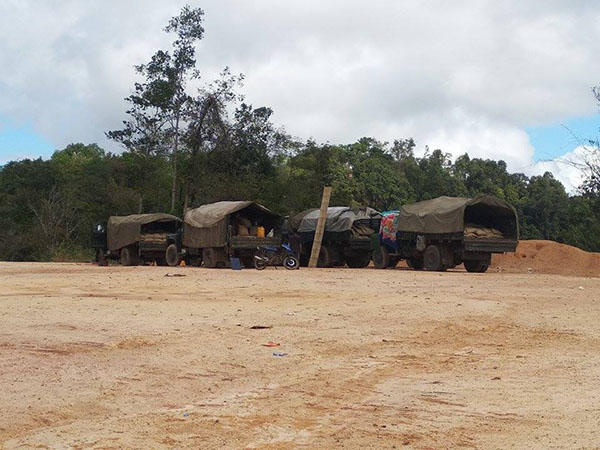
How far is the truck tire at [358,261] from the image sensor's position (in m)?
33.7

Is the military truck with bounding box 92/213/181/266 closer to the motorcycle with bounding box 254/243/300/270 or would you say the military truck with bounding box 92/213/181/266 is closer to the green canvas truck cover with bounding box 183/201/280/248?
the green canvas truck cover with bounding box 183/201/280/248

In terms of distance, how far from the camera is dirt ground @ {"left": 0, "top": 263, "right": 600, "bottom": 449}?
5.88m

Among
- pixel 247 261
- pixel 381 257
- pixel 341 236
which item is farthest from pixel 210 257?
pixel 381 257

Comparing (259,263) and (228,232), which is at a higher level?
(228,232)

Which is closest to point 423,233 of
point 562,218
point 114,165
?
point 562,218

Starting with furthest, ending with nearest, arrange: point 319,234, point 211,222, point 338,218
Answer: point 338,218, point 319,234, point 211,222

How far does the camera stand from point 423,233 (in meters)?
28.9

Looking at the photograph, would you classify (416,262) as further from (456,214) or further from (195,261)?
(195,261)

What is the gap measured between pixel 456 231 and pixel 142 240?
12.9 metres

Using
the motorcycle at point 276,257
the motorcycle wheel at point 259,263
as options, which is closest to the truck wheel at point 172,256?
the motorcycle at point 276,257

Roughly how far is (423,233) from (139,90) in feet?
78.5

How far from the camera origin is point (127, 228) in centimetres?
3388

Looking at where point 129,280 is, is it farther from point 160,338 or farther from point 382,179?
point 382,179

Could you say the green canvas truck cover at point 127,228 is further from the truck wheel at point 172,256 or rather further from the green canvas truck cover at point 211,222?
the green canvas truck cover at point 211,222
